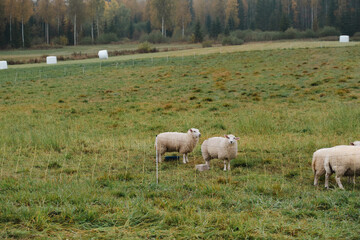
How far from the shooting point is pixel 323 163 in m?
9.84

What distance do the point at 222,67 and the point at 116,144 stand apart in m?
33.0

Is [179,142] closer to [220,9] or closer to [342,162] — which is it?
[342,162]

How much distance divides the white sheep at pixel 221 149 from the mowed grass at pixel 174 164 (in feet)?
1.46

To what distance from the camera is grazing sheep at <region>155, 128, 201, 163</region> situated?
12.7 meters

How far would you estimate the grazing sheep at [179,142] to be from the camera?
12.7 metres

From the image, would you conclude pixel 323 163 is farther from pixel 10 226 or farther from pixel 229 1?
pixel 229 1

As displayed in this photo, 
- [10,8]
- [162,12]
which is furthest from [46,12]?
[162,12]

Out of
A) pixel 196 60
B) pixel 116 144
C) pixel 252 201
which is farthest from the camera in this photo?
pixel 196 60

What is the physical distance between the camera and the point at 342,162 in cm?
954

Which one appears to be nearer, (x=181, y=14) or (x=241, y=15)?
(x=181, y=14)

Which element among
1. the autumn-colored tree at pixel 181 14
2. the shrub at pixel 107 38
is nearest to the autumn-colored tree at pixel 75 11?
the shrub at pixel 107 38

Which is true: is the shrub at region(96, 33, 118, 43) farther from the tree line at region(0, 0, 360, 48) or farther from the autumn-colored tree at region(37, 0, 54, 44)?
the autumn-colored tree at region(37, 0, 54, 44)

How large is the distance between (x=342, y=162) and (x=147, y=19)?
156 m

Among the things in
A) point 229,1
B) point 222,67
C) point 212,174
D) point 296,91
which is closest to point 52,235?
point 212,174
